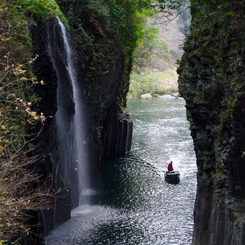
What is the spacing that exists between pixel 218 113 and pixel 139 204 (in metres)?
10.4

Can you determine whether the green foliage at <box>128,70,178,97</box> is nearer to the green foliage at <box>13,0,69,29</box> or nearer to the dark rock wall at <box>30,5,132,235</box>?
the dark rock wall at <box>30,5,132,235</box>

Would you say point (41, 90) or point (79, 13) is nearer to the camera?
point (41, 90)

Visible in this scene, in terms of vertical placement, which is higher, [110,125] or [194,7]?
[194,7]

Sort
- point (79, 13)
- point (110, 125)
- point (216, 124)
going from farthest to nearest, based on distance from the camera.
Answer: point (110, 125) → point (79, 13) → point (216, 124)

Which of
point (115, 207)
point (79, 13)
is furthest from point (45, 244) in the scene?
point (79, 13)

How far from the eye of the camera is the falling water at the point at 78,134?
2145cm

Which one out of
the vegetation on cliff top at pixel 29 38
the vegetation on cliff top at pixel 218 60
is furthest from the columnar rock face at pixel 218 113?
the vegetation on cliff top at pixel 29 38

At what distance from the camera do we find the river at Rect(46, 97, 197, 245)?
1691cm

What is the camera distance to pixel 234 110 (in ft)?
37.9

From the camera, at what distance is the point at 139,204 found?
840 inches

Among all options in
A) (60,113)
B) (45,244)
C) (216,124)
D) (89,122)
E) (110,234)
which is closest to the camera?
(216,124)

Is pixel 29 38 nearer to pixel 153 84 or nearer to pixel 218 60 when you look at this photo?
pixel 218 60

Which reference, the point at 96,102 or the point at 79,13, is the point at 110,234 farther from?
the point at 79,13

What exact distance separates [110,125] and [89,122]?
27.8 feet
